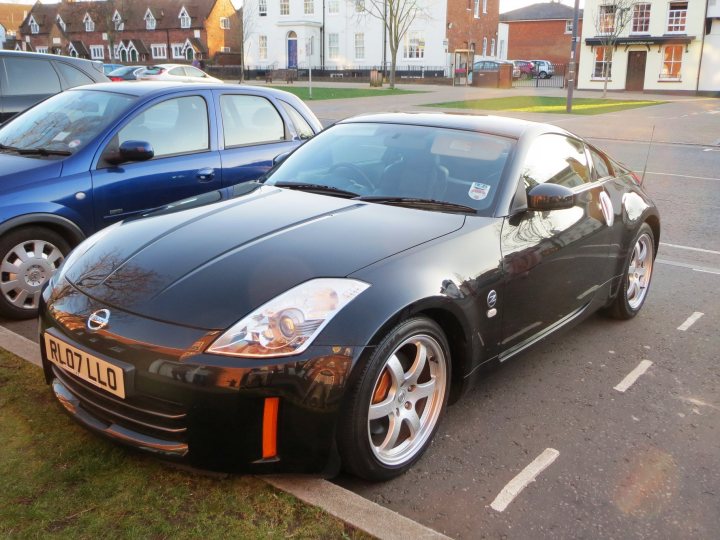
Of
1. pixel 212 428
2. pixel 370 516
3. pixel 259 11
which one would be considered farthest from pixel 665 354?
pixel 259 11

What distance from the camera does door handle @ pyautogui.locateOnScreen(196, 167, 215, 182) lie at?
5.60m

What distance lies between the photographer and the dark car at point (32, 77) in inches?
328

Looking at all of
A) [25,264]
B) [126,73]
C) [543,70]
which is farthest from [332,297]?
[543,70]

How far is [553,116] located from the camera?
2367cm

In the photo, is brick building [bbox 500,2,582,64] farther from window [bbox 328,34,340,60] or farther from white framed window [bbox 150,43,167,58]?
white framed window [bbox 150,43,167,58]

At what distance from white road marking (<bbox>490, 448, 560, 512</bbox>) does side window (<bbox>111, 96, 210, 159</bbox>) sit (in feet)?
12.2

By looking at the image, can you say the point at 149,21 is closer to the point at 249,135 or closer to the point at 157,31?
the point at 157,31

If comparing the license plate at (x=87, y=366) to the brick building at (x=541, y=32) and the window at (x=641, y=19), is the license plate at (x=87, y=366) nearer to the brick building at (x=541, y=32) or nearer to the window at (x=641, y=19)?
the window at (x=641, y=19)

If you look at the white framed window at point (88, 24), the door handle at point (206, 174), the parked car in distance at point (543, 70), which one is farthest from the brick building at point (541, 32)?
the door handle at point (206, 174)

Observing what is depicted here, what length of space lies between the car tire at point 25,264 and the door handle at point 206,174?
1163 mm

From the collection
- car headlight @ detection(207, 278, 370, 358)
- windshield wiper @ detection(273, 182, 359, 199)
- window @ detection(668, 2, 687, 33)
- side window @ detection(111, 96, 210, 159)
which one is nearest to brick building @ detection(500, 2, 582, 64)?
window @ detection(668, 2, 687, 33)

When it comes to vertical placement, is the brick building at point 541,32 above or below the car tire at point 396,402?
above

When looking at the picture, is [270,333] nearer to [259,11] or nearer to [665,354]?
[665,354]

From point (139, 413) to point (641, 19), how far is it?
164ft
